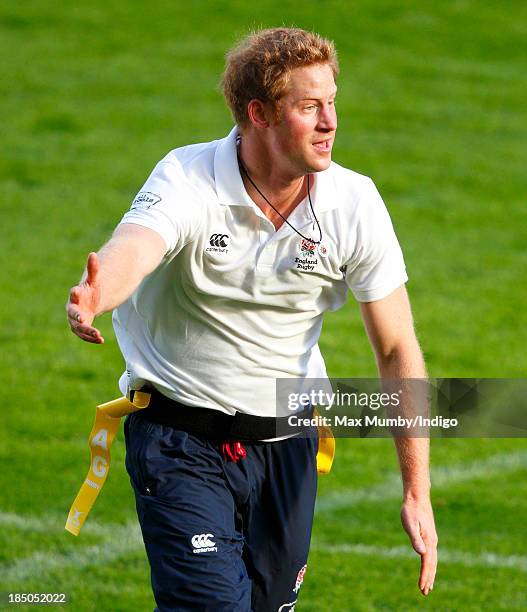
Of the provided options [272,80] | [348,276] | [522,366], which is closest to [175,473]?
[348,276]

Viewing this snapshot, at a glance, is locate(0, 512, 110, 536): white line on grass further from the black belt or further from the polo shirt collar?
the polo shirt collar

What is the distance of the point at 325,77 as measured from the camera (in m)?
4.27

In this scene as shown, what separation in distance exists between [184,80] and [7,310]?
7.95 m

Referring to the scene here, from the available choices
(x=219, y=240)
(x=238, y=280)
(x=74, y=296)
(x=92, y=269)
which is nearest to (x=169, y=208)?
(x=219, y=240)

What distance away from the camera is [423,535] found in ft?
14.6

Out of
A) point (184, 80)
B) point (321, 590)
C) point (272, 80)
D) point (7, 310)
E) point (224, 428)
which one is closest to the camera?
point (272, 80)

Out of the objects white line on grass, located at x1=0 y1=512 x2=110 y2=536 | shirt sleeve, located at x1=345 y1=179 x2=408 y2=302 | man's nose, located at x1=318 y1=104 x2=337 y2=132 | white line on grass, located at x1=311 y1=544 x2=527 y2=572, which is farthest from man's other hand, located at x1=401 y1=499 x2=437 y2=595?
white line on grass, located at x1=0 y1=512 x2=110 y2=536

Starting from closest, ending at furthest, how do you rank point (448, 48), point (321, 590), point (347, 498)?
1. point (321, 590)
2. point (347, 498)
3. point (448, 48)

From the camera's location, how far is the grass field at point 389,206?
6512mm

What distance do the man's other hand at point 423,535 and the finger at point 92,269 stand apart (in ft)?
5.09

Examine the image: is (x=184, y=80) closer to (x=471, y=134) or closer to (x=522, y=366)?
(x=471, y=134)

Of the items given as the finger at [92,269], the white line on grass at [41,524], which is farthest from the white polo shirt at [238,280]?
the white line on grass at [41,524]

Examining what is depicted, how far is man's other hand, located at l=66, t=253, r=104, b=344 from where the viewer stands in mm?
3342

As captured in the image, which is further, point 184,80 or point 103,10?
point 103,10
